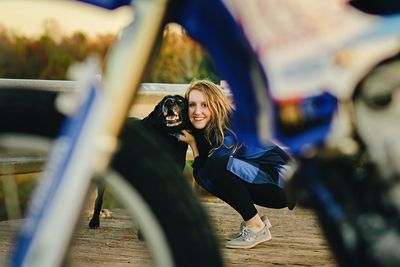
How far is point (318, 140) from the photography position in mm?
1614

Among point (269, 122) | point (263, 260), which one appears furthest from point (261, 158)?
point (269, 122)

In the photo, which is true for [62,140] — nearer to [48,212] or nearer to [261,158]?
[48,212]

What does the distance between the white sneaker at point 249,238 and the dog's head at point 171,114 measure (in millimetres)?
741

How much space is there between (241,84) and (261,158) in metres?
3.73

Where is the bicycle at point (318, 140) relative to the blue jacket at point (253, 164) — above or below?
above

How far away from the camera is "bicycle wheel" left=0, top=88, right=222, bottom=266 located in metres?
1.47

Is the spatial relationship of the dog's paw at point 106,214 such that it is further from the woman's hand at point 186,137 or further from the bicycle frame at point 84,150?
the bicycle frame at point 84,150

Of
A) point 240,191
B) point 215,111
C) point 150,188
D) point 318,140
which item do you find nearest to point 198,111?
point 215,111

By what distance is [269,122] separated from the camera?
1.64 metres

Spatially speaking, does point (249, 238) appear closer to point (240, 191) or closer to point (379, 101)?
point (240, 191)

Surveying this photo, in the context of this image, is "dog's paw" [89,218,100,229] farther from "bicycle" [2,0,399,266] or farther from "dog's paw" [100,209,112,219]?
"bicycle" [2,0,399,266]

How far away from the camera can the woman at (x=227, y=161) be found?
5.27 m

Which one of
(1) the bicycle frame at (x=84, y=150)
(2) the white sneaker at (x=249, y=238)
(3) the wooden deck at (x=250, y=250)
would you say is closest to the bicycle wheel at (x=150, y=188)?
(1) the bicycle frame at (x=84, y=150)

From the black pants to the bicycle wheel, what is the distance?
372cm
